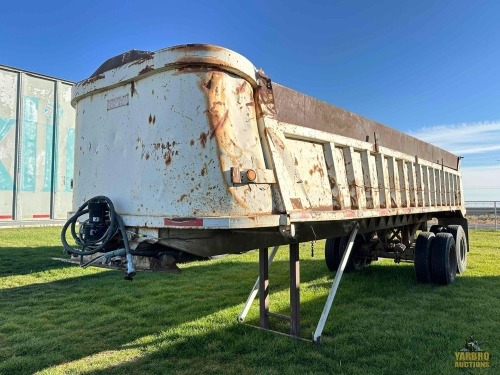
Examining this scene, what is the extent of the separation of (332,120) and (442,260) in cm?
401

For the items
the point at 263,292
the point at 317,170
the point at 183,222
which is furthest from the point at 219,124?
the point at 263,292

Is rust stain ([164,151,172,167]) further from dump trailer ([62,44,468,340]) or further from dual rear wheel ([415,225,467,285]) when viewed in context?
dual rear wheel ([415,225,467,285])

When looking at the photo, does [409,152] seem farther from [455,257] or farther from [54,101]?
[54,101]

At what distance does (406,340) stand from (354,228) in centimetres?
131

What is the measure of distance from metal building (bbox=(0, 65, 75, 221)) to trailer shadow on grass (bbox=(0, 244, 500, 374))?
9.51m

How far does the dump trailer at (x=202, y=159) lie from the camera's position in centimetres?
300

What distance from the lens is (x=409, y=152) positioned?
6285 millimetres

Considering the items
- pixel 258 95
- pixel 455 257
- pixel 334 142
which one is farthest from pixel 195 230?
pixel 455 257

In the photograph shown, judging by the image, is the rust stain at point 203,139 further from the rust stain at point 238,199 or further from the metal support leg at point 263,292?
the metal support leg at point 263,292

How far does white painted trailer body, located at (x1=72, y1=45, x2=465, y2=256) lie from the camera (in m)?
2.99

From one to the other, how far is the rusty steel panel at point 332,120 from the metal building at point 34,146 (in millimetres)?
13361

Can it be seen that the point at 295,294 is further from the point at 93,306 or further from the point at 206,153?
the point at 93,306

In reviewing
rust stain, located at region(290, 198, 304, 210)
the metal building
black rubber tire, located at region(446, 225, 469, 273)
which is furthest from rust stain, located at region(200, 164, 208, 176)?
the metal building

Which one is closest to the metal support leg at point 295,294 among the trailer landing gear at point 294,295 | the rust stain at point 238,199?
the trailer landing gear at point 294,295
